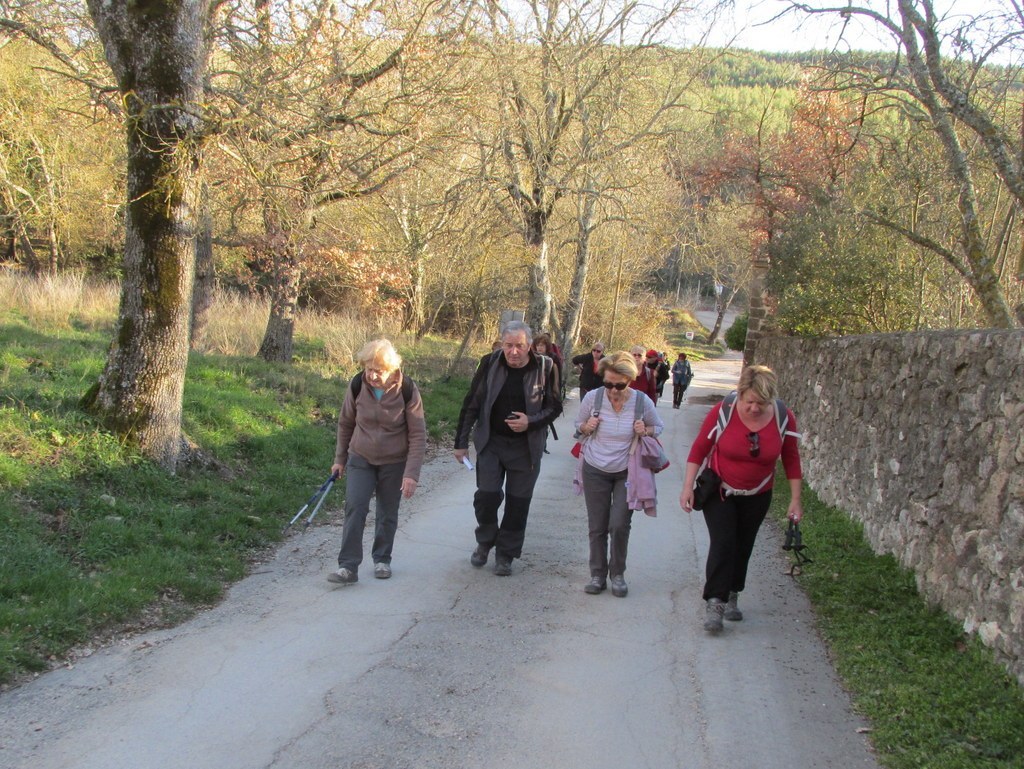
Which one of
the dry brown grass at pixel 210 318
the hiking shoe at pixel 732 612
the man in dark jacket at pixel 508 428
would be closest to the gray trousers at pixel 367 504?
the man in dark jacket at pixel 508 428

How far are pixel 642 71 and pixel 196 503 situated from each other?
50.1 feet

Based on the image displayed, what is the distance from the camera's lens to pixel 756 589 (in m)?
6.89

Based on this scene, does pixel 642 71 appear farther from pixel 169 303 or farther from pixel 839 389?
pixel 169 303

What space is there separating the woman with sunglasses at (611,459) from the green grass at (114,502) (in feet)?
8.85

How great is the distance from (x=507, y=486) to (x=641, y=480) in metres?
1.16

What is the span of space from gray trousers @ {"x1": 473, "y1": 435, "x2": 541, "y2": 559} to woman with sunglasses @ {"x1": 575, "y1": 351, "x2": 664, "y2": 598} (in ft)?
1.76

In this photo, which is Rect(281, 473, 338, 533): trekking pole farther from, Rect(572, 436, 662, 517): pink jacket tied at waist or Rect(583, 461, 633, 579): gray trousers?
Rect(572, 436, 662, 517): pink jacket tied at waist

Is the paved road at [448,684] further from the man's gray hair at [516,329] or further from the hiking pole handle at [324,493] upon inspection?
the man's gray hair at [516,329]

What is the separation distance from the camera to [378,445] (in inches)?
249

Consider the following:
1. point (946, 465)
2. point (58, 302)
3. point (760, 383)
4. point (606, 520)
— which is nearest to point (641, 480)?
point (606, 520)

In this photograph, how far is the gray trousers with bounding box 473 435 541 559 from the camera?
6789mm

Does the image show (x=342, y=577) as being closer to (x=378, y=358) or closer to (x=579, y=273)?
(x=378, y=358)

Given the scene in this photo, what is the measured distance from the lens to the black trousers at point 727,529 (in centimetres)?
578

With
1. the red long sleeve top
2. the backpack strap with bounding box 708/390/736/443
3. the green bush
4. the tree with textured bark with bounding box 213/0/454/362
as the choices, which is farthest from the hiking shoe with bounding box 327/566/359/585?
the green bush
